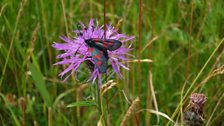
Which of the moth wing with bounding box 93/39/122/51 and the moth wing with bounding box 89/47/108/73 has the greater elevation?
the moth wing with bounding box 93/39/122/51

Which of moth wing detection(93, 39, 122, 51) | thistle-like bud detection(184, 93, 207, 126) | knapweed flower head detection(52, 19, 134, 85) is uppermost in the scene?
moth wing detection(93, 39, 122, 51)

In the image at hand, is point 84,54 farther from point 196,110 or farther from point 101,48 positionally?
Answer: point 196,110

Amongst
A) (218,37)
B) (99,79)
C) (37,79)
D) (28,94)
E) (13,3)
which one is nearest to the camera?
(99,79)

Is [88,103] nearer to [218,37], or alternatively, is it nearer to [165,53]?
[218,37]

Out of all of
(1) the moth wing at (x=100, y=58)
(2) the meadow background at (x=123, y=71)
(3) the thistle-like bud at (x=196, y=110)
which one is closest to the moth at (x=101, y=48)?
(1) the moth wing at (x=100, y=58)

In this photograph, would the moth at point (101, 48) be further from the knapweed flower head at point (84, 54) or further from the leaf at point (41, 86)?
the leaf at point (41, 86)

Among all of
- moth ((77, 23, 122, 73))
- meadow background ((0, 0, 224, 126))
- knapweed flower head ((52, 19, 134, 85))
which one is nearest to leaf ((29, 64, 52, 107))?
meadow background ((0, 0, 224, 126))

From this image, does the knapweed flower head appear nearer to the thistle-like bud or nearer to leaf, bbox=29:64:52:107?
the thistle-like bud

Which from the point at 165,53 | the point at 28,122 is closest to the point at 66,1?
the point at 165,53
